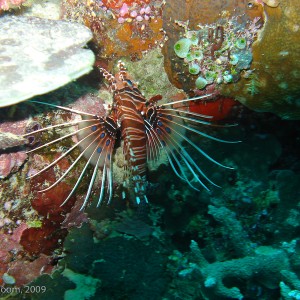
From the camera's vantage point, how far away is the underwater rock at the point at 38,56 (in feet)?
7.34

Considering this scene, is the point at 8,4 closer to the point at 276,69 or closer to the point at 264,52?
the point at 264,52

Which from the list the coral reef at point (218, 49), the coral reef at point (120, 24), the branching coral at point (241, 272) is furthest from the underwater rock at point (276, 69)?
the branching coral at point (241, 272)

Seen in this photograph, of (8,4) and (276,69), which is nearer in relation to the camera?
(8,4)

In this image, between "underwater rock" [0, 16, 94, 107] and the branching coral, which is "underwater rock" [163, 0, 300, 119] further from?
the branching coral

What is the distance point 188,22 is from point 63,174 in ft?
8.58

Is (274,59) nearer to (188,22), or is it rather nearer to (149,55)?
(188,22)

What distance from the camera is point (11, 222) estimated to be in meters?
3.45

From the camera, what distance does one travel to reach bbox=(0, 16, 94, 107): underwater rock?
2238mm

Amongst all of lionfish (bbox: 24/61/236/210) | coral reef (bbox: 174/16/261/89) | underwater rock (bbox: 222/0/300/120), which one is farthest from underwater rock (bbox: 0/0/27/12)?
underwater rock (bbox: 222/0/300/120)

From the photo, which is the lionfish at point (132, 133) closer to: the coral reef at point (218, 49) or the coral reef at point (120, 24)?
the coral reef at point (120, 24)

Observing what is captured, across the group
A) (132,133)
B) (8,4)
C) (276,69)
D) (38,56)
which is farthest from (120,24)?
(276,69)

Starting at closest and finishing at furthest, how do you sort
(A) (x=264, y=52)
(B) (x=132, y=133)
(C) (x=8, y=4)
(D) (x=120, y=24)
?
(C) (x=8, y=4)
(A) (x=264, y=52)
(B) (x=132, y=133)
(D) (x=120, y=24)

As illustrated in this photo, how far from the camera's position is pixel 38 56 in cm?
242

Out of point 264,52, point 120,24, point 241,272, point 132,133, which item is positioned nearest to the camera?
point 241,272
